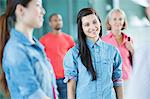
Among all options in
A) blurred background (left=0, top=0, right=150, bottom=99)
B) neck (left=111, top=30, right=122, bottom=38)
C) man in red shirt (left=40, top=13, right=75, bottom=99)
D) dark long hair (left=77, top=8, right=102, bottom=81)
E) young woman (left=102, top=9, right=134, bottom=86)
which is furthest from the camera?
blurred background (left=0, top=0, right=150, bottom=99)

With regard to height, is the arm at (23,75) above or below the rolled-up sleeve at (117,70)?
above

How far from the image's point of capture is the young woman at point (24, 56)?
5.22 feet

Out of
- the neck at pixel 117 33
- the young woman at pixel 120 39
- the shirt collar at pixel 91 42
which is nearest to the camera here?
the shirt collar at pixel 91 42

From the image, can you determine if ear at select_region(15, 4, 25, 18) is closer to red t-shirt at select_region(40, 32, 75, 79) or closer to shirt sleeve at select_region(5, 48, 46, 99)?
shirt sleeve at select_region(5, 48, 46, 99)

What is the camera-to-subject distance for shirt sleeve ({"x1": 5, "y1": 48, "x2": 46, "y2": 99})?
1579 millimetres

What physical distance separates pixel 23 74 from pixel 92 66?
2.98 ft

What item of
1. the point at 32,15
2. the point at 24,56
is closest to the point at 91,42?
the point at 32,15

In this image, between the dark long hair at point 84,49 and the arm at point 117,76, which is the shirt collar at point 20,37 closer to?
the dark long hair at point 84,49

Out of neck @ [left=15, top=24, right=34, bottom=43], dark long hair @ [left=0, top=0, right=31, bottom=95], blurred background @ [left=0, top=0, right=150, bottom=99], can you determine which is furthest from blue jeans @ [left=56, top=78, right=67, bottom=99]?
neck @ [left=15, top=24, right=34, bottom=43]

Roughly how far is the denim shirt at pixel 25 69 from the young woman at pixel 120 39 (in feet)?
5.70

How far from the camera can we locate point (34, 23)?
1.71 meters

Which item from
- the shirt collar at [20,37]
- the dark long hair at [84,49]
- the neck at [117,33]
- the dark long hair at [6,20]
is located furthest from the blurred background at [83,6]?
the shirt collar at [20,37]

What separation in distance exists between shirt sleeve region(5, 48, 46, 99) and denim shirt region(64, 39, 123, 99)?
846 mm

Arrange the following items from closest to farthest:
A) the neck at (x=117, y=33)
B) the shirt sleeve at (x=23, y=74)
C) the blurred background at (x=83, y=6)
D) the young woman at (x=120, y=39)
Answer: the shirt sleeve at (x=23, y=74) < the young woman at (x=120, y=39) < the neck at (x=117, y=33) < the blurred background at (x=83, y=6)
